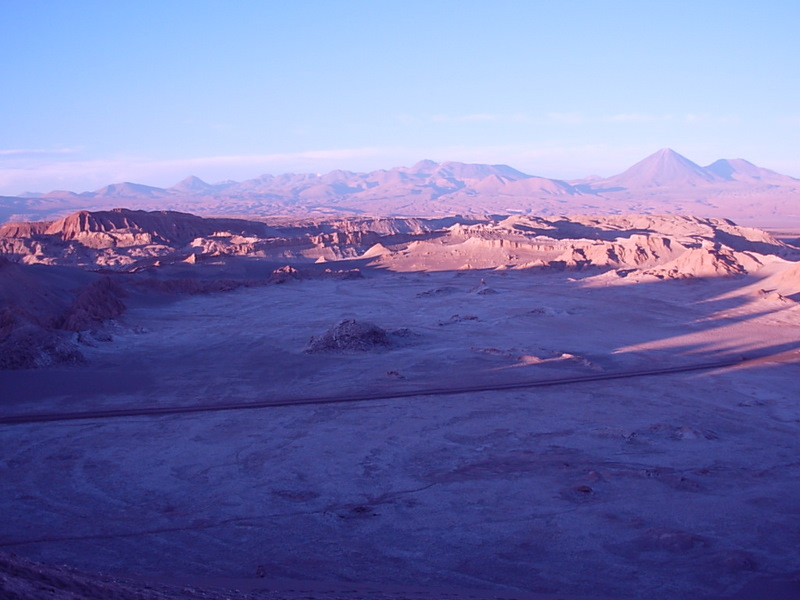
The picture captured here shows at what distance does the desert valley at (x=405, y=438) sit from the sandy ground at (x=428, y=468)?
1.7 inches

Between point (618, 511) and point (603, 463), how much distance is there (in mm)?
1655

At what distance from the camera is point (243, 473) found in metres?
9.20

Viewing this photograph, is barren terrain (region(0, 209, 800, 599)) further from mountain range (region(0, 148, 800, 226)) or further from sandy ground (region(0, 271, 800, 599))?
mountain range (region(0, 148, 800, 226))

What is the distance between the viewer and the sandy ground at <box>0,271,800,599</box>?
6688 mm

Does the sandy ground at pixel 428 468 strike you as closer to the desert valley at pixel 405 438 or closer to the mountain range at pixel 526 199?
the desert valley at pixel 405 438

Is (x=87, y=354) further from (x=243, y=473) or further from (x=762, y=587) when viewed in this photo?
(x=762, y=587)

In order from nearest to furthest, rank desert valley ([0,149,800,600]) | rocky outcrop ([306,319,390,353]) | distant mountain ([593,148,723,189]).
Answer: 1. desert valley ([0,149,800,600])
2. rocky outcrop ([306,319,390,353])
3. distant mountain ([593,148,723,189])

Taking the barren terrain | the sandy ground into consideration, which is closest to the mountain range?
the barren terrain

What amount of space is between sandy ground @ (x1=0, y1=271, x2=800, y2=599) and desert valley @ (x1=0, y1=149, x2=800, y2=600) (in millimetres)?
42

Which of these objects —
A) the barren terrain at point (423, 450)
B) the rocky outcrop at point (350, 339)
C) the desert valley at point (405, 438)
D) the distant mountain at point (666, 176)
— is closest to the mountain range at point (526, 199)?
the distant mountain at point (666, 176)

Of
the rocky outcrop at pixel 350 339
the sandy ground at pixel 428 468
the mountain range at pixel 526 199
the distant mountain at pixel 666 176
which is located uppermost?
the distant mountain at pixel 666 176

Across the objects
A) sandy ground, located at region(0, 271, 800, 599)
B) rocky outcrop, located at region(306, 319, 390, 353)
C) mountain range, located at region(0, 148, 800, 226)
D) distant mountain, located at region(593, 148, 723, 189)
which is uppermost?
distant mountain, located at region(593, 148, 723, 189)

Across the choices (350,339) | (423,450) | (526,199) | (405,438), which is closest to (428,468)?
(423,450)

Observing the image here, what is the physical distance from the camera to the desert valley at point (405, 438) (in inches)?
259
